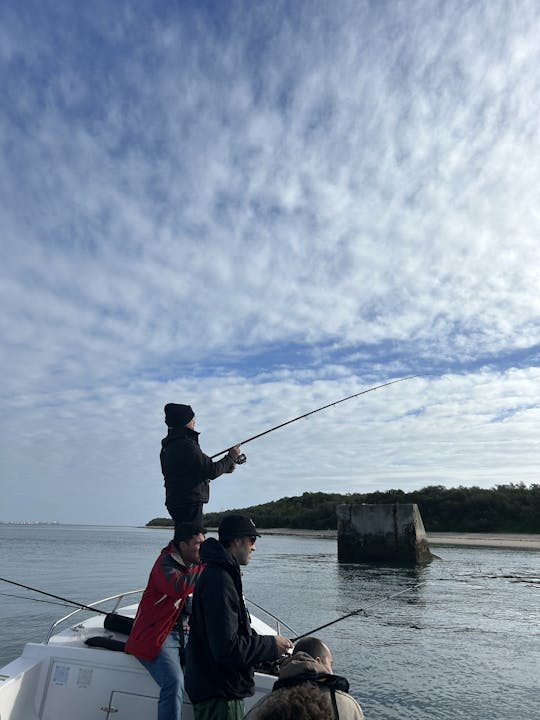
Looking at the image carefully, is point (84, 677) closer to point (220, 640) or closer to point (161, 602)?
point (161, 602)

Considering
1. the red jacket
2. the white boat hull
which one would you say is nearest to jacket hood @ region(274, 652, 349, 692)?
the red jacket

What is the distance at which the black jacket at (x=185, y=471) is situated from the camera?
5.07 m

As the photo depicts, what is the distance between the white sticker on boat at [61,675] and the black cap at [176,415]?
2133 millimetres

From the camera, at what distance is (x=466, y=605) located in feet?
54.4

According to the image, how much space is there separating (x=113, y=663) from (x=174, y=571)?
104 cm

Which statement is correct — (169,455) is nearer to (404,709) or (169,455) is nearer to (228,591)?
(228,591)

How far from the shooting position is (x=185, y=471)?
200 inches

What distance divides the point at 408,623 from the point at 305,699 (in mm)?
13365

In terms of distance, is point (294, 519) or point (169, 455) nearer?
point (169, 455)

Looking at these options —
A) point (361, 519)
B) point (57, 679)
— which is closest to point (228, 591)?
point (57, 679)

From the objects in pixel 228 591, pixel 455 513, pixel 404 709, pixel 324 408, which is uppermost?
pixel 455 513

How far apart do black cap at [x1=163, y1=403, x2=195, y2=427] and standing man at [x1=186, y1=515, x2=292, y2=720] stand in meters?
1.81

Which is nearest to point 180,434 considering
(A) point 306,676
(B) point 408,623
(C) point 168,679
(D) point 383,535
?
(C) point 168,679

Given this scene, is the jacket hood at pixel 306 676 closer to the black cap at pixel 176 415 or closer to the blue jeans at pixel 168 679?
the blue jeans at pixel 168 679
